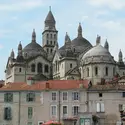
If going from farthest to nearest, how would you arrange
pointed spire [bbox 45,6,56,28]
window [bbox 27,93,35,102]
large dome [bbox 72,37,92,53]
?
pointed spire [bbox 45,6,56,28] → large dome [bbox 72,37,92,53] → window [bbox 27,93,35,102]

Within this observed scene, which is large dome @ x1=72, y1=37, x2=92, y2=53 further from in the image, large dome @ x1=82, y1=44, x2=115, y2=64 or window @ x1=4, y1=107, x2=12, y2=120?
window @ x1=4, y1=107, x2=12, y2=120

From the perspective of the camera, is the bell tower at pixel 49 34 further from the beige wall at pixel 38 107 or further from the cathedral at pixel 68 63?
the beige wall at pixel 38 107

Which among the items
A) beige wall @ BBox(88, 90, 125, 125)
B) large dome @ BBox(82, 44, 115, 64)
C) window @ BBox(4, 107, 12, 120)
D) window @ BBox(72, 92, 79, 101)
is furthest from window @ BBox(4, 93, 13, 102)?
large dome @ BBox(82, 44, 115, 64)

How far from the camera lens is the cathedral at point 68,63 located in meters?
99.7

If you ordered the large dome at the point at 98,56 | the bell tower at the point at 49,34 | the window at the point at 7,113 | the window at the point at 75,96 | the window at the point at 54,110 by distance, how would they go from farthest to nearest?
the bell tower at the point at 49,34
the large dome at the point at 98,56
the window at the point at 75,96
the window at the point at 54,110
the window at the point at 7,113

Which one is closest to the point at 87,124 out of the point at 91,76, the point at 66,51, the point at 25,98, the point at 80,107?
the point at 80,107

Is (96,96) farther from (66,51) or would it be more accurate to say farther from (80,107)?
(66,51)

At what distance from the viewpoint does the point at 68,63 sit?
109875 millimetres

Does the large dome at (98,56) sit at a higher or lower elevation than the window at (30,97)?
higher

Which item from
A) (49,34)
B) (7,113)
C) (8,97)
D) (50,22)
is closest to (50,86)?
(8,97)

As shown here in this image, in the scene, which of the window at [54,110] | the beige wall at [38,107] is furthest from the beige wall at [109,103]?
the window at [54,110]

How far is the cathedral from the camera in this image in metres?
99.7

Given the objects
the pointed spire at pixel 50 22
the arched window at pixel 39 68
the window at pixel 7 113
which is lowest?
the window at pixel 7 113

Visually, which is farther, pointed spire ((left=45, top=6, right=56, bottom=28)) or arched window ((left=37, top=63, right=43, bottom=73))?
pointed spire ((left=45, top=6, right=56, bottom=28))
